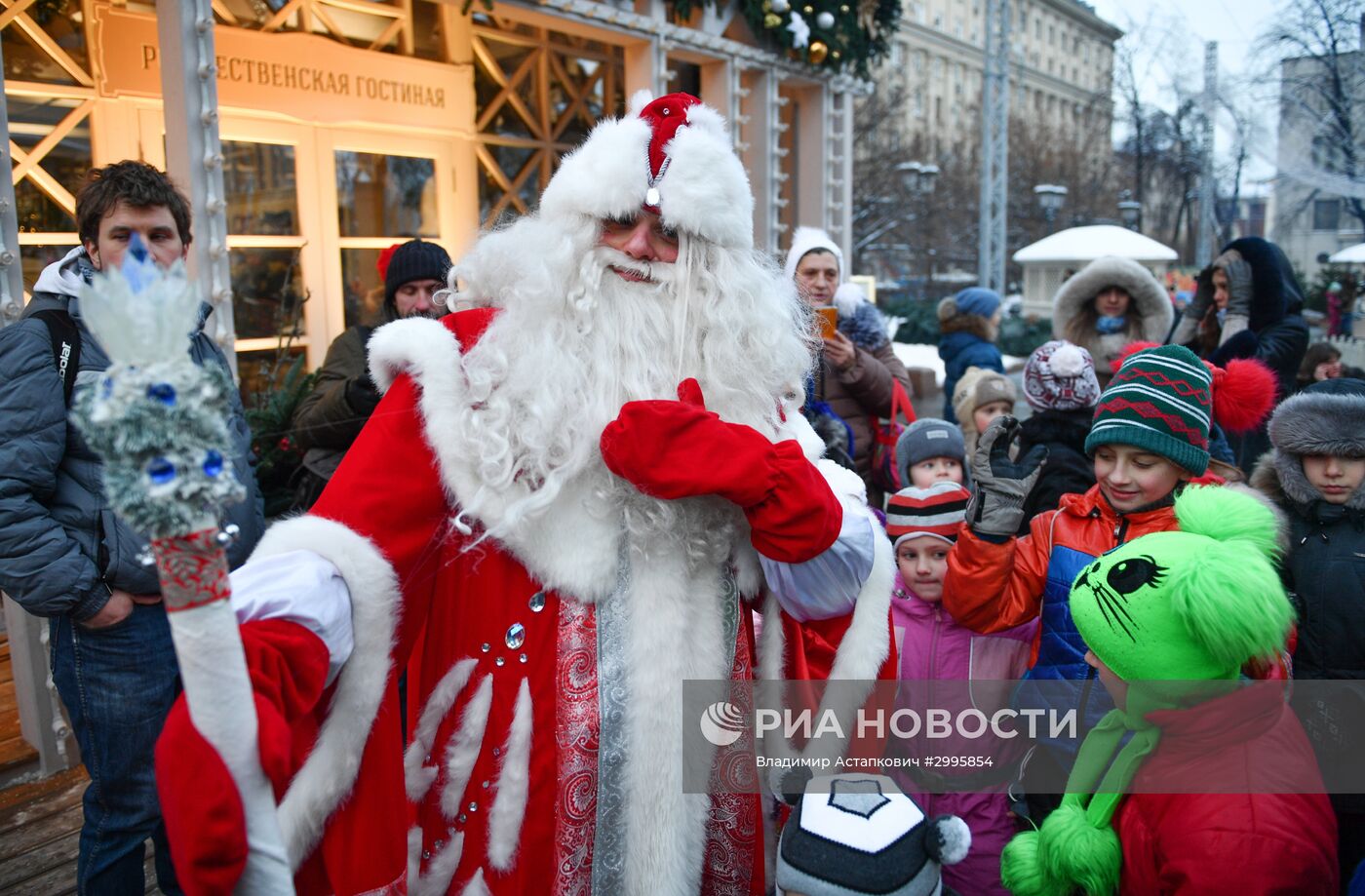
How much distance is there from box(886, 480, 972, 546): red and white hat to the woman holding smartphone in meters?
1.02

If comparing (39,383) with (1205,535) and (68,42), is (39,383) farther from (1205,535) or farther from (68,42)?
(68,42)

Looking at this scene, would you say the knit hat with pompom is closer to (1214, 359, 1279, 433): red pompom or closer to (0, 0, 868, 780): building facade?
(1214, 359, 1279, 433): red pompom

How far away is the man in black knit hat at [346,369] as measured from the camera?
315 centimetres

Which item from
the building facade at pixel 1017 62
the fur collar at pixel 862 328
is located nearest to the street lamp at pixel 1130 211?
the building facade at pixel 1017 62

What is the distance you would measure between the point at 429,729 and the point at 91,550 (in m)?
1.18

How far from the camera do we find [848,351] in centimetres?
394

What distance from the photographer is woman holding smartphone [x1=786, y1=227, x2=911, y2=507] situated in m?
3.96

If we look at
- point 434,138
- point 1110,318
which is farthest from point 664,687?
point 434,138

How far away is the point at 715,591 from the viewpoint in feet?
5.72

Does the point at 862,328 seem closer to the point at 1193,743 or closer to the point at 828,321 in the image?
the point at 828,321

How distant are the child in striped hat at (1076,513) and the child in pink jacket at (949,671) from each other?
0.17 meters

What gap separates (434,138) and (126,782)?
516 cm

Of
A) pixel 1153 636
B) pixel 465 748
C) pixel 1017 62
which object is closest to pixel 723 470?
pixel 465 748

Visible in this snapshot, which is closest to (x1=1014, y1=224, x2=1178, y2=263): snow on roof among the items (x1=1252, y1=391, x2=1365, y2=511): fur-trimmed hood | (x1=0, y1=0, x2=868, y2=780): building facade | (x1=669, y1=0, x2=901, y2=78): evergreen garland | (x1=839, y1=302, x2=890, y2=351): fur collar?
(x1=669, y1=0, x2=901, y2=78): evergreen garland
